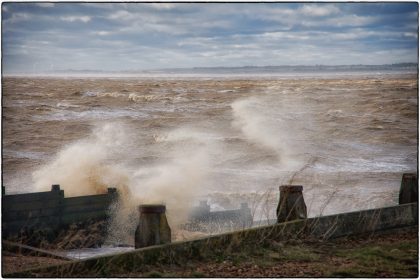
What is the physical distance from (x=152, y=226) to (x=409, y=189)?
3.88m

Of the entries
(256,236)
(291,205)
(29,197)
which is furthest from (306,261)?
(29,197)

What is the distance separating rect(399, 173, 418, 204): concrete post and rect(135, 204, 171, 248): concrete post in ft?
12.2

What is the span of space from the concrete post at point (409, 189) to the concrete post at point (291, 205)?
1.86m

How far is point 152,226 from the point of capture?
19.8ft

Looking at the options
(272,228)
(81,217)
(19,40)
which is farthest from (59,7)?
(81,217)

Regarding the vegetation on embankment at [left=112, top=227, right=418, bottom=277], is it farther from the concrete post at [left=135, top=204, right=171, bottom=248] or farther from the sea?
the sea

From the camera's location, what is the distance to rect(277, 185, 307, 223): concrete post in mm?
7215

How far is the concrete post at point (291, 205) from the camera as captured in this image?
721 centimetres

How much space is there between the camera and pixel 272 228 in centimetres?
682

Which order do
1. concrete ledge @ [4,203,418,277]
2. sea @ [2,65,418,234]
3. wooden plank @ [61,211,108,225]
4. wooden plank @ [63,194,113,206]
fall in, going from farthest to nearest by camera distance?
wooden plank @ [63,194,113,206], wooden plank @ [61,211,108,225], sea @ [2,65,418,234], concrete ledge @ [4,203,418,277]

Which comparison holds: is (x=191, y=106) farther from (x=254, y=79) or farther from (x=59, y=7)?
(x=59, y=7)

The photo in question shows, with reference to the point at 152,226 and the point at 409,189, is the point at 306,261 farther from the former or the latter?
the point at 409,189

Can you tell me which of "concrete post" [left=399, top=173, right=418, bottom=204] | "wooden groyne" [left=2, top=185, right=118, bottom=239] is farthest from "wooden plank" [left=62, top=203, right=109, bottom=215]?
"concrete post" [left=399, top=173, right=418, bottom=204]

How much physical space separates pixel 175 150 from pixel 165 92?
2332 mm
